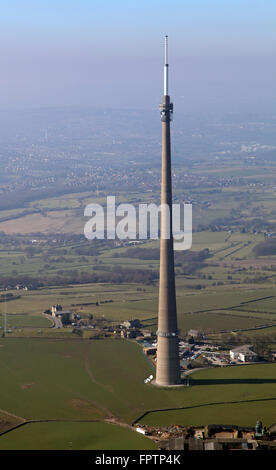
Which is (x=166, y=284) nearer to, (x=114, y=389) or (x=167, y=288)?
(x=167, y=288)

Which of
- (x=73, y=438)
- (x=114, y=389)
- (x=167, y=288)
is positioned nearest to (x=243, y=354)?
(x=167, y=288)

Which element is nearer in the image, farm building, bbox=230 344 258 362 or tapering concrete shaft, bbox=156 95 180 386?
tapering concrete shaft, bbox=156 95 180 386

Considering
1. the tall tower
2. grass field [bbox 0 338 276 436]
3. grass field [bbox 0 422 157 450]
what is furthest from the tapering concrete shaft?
grass field [bbox 0 422 157 450]

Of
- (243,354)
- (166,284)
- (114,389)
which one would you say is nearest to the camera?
(114,389)

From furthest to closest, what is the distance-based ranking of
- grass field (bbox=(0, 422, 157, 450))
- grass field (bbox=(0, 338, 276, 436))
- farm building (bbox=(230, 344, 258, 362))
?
farm building (bbox=(230, 344, 258, 362)) < grass field (bbox=(0, 338, 276, 436)) < grass field (bbox=(0, 422, 157, 450))

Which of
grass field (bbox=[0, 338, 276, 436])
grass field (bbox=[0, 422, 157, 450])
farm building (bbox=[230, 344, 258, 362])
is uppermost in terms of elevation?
farm building (bbox=[230, 344, 258, 362])

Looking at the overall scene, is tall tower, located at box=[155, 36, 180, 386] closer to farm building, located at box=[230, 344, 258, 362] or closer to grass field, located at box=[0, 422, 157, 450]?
farm building, located at box=[230, 344, 258, 362]

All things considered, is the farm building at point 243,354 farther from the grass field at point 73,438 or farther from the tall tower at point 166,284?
the grass field at point 73,438

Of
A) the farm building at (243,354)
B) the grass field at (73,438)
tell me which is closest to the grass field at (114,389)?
the farm building at (243,354)
